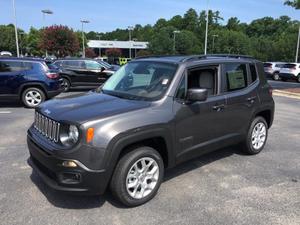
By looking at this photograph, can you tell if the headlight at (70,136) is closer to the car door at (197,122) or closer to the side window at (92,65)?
the car door at (197,122)

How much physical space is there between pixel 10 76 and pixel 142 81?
285 inches

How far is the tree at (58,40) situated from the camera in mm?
42500

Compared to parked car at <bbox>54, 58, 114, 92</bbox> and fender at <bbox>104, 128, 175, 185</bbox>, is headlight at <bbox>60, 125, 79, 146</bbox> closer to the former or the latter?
fender at <bbox>104, 128, 175, 185</bbox>

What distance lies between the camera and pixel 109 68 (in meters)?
16.5

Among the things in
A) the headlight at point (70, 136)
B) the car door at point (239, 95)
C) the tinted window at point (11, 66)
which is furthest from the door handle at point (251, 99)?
the tinted window at point (11, 66)

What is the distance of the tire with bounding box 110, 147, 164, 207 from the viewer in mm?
3863

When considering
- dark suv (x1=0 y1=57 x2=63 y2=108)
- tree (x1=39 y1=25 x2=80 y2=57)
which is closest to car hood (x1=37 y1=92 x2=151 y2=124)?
dark suv (x1=0 y1=57 x2=63 y2=108)

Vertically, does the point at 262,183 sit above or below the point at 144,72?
below

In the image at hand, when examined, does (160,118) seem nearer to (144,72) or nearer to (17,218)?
(144,72)

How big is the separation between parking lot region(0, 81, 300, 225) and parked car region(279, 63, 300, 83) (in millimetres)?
23067

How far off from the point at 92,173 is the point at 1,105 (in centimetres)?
904

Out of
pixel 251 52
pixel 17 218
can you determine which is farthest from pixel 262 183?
pixel 251 52

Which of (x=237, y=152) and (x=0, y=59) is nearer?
(x=237, y=152)

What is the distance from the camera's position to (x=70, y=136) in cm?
378
